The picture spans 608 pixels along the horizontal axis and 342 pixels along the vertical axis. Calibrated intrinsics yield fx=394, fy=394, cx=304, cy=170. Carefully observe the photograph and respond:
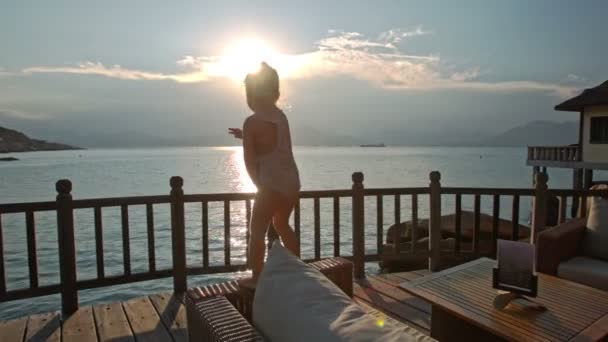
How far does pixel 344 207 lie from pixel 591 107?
15403 millimetres

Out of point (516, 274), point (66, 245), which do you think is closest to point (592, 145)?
point (516, 274)

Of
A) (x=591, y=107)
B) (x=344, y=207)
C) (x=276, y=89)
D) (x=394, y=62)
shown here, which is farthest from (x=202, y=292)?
(x=591, y=107)

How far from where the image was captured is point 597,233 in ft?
12.1

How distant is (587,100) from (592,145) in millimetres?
2602

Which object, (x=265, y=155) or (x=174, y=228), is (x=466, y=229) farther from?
(x=265, y=155)

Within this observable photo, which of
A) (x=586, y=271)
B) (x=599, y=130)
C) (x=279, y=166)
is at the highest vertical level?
(x=599, y=130)

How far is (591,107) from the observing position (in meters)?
22.3

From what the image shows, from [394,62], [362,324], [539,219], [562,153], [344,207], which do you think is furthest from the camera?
[562,153]

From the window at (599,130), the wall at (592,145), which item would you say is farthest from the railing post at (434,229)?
the window at (599,130)

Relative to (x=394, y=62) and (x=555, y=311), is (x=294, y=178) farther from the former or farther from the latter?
(x=394, y=62)

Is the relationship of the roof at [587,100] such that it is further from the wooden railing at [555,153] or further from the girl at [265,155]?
the girl at [265,155]

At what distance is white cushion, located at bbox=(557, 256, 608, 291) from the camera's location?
10.8ft

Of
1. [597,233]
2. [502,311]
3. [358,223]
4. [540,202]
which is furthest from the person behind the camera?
[540,202]

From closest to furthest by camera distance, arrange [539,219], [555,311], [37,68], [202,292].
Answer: [202,292] < [555,311] < [539,219] < [37,68]
